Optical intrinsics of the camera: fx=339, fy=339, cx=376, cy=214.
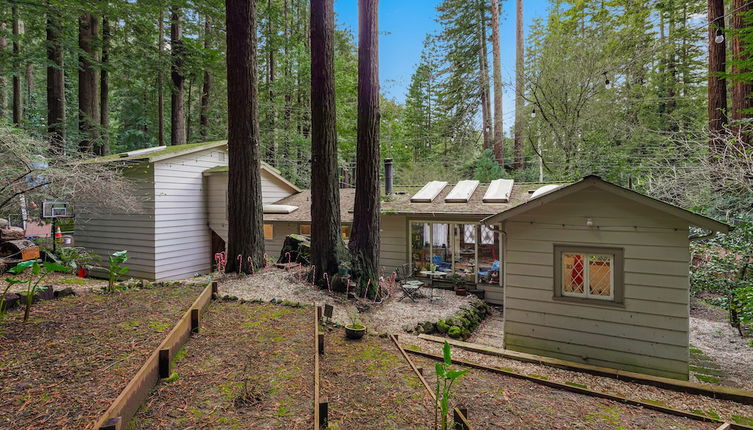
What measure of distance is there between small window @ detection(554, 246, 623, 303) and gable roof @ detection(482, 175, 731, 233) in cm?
84

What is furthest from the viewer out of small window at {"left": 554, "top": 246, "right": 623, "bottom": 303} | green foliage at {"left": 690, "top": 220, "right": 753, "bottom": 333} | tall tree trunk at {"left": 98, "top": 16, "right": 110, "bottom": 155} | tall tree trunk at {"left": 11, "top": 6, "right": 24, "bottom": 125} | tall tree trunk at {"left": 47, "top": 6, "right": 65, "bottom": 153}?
tall tree trunk at {"left": 98, "top": 16, "right": 110, "bottom": 155}

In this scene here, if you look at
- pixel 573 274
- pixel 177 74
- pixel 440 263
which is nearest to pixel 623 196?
pixel 573 274

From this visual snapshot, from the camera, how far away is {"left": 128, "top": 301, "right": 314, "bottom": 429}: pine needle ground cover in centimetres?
251

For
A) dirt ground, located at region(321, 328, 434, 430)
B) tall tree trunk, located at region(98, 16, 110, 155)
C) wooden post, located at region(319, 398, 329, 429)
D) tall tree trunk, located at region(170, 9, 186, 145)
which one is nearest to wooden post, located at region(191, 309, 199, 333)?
dirt ground, located at region(321, 328, 434, 430)

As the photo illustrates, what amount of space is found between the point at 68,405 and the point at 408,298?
7019 millimetres

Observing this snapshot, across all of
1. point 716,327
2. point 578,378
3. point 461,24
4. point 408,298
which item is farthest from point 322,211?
point 461,24

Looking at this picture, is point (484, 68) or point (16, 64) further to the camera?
point (484, 68)

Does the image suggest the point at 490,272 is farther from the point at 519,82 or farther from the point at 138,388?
the point at 138,388

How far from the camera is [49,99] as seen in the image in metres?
11.3

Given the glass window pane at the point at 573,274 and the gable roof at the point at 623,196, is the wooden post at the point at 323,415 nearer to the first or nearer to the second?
the gable roof at the point at 623,196

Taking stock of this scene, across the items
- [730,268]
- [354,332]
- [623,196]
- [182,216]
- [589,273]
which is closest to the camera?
[354,332]

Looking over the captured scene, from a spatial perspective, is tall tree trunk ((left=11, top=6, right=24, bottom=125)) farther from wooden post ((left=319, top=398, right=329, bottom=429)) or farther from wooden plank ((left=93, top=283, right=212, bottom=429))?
wooden post ((left=319, top=398, right=329, bottom=429))

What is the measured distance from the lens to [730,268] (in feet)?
21.4

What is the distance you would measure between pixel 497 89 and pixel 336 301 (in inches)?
560
